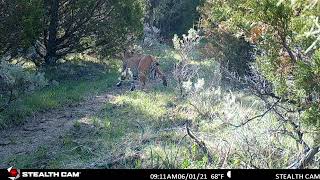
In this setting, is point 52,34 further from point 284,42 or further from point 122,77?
point 284,42

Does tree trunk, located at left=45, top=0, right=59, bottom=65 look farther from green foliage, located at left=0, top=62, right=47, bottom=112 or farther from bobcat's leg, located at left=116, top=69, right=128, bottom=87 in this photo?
green foliage, located at left=0, top=62, right=47, bottom=112

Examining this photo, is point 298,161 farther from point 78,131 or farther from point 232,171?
point 78,131

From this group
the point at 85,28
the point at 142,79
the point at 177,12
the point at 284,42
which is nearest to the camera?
the point at 284,42

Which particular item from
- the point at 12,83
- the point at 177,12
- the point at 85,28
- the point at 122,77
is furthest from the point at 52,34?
the point at 177,12

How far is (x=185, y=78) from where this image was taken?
1278 cm

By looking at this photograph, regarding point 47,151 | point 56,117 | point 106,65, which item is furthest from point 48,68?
point 47,151

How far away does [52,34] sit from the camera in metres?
15.1

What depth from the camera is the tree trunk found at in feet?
47.1

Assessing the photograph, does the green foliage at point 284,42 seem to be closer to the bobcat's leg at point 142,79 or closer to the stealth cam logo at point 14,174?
the stealth cam logo at point 14,174

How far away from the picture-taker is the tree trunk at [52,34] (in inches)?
565

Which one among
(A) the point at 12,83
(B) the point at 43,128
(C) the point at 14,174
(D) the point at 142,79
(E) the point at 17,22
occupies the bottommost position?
(C) the point at 14,174

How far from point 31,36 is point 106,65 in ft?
19.0

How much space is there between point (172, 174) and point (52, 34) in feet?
35.1

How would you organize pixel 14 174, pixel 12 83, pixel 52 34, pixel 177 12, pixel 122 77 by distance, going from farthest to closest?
pixel 177 12
pixel 52 34
pixel 122 77
pixel 12 83
pixel 14 174
